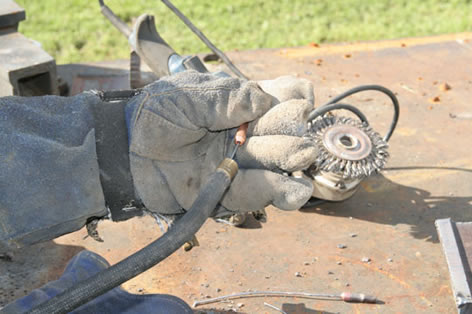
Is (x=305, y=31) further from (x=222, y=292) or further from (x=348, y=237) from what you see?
(x=222, y=292)

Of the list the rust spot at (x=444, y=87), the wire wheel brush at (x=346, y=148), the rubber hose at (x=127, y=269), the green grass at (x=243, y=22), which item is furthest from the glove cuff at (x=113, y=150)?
the green grass at (x=243, y=22)

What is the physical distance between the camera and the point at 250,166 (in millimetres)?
1552

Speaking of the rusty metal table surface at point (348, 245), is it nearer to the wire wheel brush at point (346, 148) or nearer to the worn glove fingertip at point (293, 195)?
the wire wheel brush at point (346, 148)

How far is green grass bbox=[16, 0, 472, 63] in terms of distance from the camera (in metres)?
4.81

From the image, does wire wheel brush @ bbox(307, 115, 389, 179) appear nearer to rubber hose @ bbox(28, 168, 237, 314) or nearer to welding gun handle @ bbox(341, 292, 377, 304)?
welding gun handle @ bbox(341, 292, 377, 304)

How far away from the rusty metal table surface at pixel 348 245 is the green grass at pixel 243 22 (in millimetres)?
1676

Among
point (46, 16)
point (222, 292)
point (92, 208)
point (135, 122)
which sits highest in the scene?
point (135, 122)

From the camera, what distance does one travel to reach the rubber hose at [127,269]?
1.20m

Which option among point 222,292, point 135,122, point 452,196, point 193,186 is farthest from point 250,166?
point 452,196

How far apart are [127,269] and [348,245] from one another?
151cm

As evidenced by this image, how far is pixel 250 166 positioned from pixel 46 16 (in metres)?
4.14

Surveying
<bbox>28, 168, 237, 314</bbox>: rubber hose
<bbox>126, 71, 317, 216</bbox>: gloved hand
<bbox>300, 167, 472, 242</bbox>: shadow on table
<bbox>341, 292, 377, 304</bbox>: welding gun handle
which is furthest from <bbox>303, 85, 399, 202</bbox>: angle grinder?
<bbox>28, 168, 237, 314</bbox>: rubber hose

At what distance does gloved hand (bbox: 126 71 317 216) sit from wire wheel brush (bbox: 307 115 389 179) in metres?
0.98

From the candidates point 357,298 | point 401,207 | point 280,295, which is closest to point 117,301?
point 280,295
